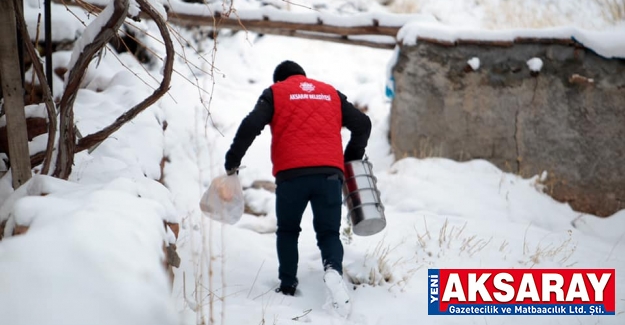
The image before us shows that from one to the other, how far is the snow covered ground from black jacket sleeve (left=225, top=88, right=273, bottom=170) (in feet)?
0.81

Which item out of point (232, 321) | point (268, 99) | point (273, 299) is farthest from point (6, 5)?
point (273, 299)

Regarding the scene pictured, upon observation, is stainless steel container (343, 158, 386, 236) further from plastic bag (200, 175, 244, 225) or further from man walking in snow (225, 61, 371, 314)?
plastic bag (200, 175, 244, 225)

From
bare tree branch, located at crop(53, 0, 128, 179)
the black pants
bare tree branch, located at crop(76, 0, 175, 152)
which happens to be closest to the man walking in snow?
the black pants

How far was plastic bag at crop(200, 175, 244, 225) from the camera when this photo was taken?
12.0 feet

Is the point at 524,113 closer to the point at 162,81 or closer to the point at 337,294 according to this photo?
the point at 337,294

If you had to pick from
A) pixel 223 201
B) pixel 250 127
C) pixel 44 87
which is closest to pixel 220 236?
pixel 223 201

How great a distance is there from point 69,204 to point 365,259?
2.41m

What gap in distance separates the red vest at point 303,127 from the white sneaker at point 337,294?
688mm

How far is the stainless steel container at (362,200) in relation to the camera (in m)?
3.84

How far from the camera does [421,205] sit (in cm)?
592

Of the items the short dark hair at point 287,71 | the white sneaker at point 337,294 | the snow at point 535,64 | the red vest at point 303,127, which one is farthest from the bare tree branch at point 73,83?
the snow at point 535,64

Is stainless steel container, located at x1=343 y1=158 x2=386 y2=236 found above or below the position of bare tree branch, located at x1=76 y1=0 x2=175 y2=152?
below

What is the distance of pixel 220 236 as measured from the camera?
4707 mm

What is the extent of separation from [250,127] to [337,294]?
1.15 metres
